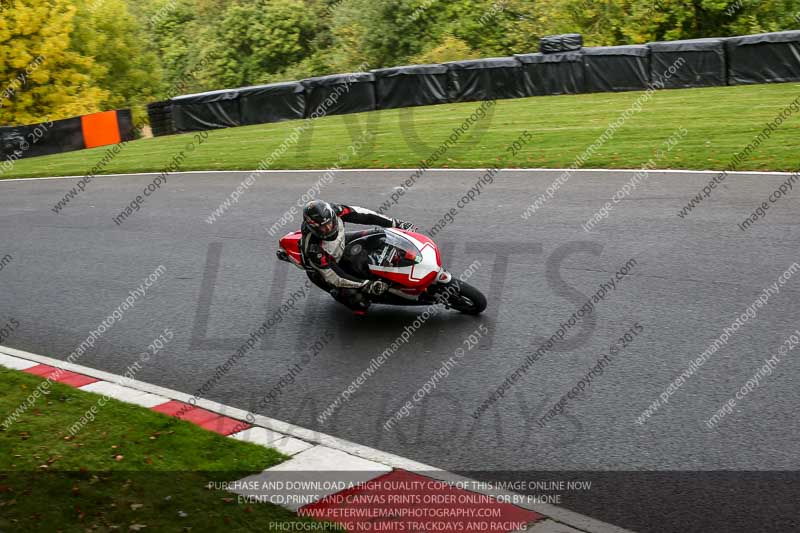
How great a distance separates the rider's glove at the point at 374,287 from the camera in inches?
356

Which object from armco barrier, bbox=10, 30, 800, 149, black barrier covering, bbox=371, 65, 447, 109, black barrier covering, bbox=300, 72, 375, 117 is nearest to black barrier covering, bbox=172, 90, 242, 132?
armco barrier, bbox=10, 30, 800, 149

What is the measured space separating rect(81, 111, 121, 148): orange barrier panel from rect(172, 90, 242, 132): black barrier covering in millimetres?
2173

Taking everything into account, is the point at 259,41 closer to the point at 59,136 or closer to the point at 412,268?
the point at 59,136

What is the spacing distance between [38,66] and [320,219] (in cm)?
3033

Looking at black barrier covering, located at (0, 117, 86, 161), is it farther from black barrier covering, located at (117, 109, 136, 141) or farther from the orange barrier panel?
black barrier covering, located at (117, 109, 136, 141)

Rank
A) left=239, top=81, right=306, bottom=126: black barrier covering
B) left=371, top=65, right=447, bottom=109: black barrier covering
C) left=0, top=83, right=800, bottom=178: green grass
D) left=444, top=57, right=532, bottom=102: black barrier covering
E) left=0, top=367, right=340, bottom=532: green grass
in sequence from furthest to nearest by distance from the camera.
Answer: left=239, top=81, right=306, bottom=126: black barrier covering < left=371, top=65, right=447, bottom=109: black barrier covering < left=444, top=57, right=532, bottom=102: black barrier covering < left=0, top=83, right=800, bottom=178: green grass < left=0, top=367, right=340, bottom=532: green grass

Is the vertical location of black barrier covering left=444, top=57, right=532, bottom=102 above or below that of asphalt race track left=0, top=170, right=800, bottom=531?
below

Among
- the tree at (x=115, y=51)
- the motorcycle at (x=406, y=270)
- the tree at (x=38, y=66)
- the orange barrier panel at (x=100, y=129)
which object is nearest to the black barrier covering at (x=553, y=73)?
the orange barrier panel at (x=100, y=129)

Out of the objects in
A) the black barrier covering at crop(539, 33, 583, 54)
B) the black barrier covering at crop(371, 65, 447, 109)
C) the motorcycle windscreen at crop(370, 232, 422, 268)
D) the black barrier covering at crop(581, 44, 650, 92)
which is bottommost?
the black barrier covering at crop(371, 65, 447, 109)

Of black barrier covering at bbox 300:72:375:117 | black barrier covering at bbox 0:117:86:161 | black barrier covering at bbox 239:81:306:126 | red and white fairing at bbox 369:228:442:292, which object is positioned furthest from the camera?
black barrier covering at bbox 239:81:306:126

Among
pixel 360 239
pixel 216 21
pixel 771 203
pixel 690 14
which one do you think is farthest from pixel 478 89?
pixel 216 21

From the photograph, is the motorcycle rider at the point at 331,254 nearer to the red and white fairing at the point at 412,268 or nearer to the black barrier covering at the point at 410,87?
the red and white fairing at the point at 412,268

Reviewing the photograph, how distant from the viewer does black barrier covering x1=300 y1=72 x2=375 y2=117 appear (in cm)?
2691

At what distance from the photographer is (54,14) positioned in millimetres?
35094
